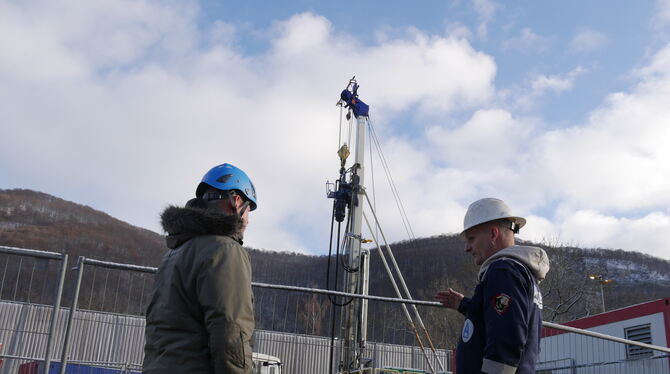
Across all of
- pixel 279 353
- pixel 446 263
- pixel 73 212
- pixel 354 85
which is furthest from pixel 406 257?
pixel 279 353

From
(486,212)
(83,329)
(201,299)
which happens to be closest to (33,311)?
(83,329)

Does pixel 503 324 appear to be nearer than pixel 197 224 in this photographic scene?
Yes

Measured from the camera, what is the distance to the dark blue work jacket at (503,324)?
8.11ft

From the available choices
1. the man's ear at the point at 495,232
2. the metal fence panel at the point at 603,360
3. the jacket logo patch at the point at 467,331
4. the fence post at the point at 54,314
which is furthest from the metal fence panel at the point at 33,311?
the metal fence panel at the point at 603,360

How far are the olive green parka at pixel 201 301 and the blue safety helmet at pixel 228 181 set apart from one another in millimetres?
321

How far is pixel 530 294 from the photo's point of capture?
2.72 m

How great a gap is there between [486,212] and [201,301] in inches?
→ 62.7

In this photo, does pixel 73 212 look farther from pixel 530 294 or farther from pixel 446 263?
pixel 530 294

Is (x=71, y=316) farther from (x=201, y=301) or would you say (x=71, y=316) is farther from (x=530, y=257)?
(x=530, y=257)

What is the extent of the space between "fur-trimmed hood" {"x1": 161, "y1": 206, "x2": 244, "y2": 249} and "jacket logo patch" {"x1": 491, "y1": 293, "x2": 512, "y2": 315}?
1.31 metres

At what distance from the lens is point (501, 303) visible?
2584 mm

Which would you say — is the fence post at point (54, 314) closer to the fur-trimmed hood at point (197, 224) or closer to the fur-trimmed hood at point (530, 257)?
the fur-trimmed hood at point (197, 224)

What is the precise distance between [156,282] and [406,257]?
11392 centimetres

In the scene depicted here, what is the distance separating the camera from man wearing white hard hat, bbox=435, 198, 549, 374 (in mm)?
2488
